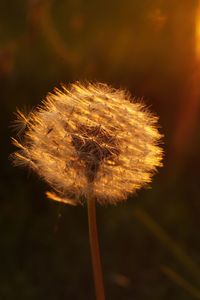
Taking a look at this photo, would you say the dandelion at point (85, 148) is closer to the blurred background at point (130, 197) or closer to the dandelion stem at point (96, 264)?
the dandelion stem at point (96, 264)

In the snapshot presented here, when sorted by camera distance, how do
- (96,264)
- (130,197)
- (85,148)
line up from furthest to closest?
1. (130,197)
2. (85,148)
3. (96,264)

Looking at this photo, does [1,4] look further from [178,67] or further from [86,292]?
[86,292]

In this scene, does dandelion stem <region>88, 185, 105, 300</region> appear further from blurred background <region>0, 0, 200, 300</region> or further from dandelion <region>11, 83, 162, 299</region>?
blurred background <region>0, 0, 200, 300</region>

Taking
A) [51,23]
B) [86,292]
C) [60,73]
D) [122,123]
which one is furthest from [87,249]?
[122,123]

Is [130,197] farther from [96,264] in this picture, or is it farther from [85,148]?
[96,264]

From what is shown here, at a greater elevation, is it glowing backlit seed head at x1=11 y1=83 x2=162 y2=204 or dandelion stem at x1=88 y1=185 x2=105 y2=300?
glowing backlit seed head at x1=11 y1=83 x2=162 y2=204

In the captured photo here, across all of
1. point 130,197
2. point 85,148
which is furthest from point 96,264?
point 130,197

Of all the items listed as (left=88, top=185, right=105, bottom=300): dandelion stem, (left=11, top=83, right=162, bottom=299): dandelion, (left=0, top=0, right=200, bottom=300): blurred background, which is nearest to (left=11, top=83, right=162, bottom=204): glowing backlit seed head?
(left=11, top=83, right=162, bottom=299): dandelion
